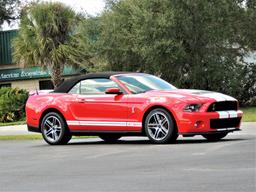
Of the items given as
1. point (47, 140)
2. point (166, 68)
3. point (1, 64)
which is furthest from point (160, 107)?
point (1, 64)

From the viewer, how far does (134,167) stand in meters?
10.2

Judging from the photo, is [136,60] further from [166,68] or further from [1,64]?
[1,64]

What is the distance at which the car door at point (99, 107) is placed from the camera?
14.5 metres

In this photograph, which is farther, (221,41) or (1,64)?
(1,64)

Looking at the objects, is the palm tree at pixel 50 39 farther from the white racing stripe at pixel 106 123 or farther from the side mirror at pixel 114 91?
the side mirror at pixel 114 91

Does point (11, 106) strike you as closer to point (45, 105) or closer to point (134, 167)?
point (45, 105)

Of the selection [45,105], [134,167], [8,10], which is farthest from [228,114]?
[8,10]

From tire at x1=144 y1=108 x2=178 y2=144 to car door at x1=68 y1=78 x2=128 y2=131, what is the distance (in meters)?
0.63

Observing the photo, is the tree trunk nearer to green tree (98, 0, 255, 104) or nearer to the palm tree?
the palm tree

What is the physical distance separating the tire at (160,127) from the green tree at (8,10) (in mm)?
44718

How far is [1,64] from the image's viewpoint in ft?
146

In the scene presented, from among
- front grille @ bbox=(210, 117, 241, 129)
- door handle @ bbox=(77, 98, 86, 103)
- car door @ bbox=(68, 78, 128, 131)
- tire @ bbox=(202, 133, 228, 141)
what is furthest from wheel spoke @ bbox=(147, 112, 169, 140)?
door handle @ bbox=(77, 98, 86, 103)

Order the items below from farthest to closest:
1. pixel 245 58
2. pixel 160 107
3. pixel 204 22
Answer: pixel 245 58 → pixel 204 22 → pixel 160 107

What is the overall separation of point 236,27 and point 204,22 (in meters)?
1.74
